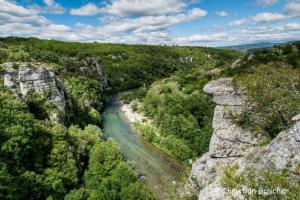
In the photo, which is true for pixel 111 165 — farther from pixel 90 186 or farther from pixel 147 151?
pixel 147 151

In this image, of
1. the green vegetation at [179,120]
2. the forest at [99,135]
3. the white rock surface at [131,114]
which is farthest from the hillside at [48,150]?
the green vegetation at [179,120]

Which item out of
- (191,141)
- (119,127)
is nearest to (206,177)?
(191,141)

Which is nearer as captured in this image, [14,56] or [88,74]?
[14,56]

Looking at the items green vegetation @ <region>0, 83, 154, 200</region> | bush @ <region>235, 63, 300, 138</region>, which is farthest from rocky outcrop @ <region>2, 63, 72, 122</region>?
Answer: bush @ <region>235, 63, 300, 138</region>

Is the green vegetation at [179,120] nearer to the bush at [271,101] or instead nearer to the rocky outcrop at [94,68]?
the bush at [271,101]

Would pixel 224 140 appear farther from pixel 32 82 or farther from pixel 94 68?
pixel 94 68

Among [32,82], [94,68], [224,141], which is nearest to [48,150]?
[32,82]
